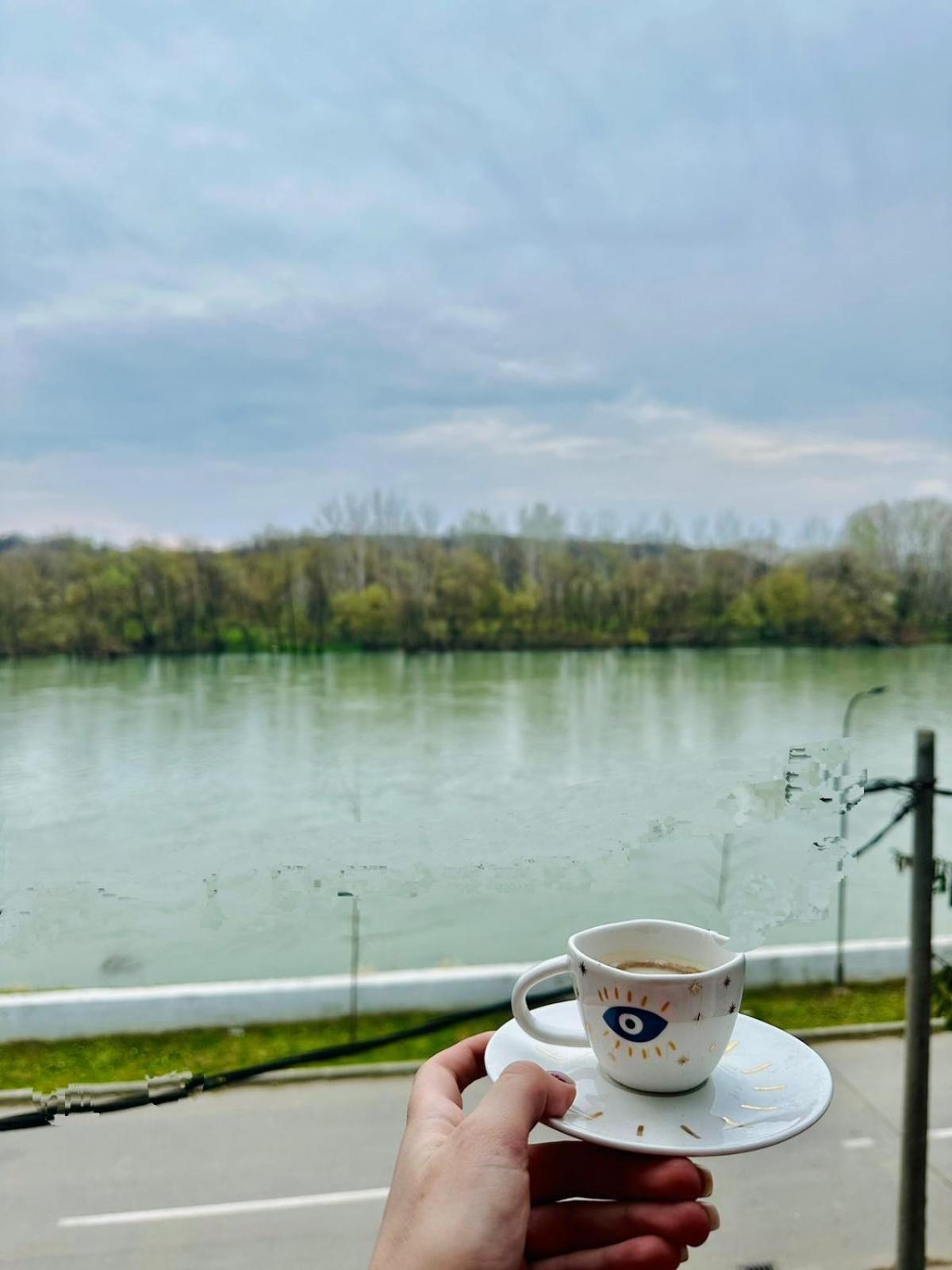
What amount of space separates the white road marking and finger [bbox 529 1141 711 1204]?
1.48m

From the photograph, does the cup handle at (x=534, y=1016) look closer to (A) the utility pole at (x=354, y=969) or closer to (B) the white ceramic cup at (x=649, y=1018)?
(B) the white ceramic cup at (x=649, y=1018)

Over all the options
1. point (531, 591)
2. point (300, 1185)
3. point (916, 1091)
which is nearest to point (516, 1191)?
point (916, 1091)

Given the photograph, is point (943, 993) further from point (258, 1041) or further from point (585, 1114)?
point (258, 1041)

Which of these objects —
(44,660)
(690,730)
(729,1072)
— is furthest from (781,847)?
(690,730)

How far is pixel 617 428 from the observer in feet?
15.4

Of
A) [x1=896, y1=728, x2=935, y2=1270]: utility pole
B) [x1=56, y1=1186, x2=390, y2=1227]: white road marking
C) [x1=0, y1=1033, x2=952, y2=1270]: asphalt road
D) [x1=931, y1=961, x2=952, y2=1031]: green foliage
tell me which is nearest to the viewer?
[x1=896, y1=728, x2=935, y2=1270]: utility pole

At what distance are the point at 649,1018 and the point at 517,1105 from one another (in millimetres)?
71

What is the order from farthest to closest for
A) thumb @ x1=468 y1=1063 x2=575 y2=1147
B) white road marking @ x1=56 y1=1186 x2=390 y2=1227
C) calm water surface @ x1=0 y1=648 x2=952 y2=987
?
1. white road marking @ x1=56 y1=1186 x2=390 y2=1227
2. calm water surface @ x1=0 y1=648 x2=952 y2=987
3. thumb @ x1=468 y1=1063 x2=575 y2=1147

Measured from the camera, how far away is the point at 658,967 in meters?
0.49

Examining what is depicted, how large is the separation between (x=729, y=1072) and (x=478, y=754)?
3.49 metres

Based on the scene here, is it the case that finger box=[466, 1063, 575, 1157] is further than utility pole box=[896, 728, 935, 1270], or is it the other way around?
utility pole box=[896, 728, 935, 1270]

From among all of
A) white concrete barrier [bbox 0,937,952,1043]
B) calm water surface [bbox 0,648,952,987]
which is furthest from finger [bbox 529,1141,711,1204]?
A: white concrete barrier [bbox 0,937,952,1043]

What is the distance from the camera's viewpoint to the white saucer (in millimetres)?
395

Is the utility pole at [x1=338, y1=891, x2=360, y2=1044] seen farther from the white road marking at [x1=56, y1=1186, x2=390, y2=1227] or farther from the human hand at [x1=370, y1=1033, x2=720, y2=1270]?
the human hand at [x1=370, y1=1033, x2=720, y2=1270]
